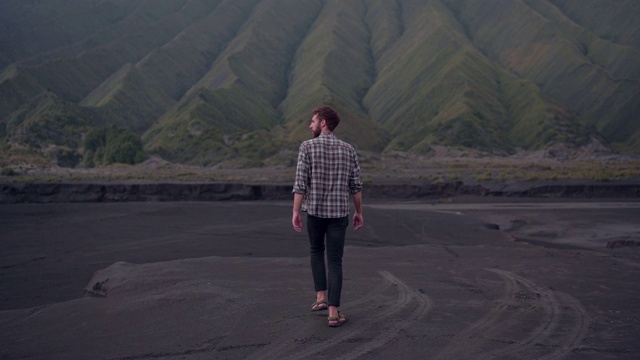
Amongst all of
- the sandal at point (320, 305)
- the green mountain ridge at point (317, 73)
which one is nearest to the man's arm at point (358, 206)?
the sandal at point (320, 305)

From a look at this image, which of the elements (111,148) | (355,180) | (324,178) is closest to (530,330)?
(355,180)

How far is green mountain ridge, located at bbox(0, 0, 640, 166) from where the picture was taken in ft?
232

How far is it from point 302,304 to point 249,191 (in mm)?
27093

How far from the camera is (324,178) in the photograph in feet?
22.3

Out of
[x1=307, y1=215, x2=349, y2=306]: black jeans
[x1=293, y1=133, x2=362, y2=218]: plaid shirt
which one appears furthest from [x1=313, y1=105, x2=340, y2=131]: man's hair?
[x1=307, y1=215, x2=349, y2=306]: black jeans

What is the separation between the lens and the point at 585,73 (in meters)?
85.4

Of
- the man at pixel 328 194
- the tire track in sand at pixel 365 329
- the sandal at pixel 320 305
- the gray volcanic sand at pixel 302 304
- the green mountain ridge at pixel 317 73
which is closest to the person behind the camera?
the tire track in sand at pixel 365 329

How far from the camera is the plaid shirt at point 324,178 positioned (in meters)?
6.75

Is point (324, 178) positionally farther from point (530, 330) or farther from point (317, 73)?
point (317, 73)

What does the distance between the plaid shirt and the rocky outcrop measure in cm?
2742

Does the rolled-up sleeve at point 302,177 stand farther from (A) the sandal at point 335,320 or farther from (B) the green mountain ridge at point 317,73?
(B) the green mountain ridge at point 317,73

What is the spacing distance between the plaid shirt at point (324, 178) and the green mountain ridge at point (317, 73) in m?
51.3

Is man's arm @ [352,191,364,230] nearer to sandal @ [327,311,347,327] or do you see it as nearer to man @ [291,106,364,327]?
man @ [291,106,364,327]

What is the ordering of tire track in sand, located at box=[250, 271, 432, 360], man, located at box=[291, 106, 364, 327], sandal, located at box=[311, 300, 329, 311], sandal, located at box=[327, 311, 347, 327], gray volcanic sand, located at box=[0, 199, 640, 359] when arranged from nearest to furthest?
tire track in sand, located at box=[250, 271, 432, 360] → gray volcanic sand, located at box=[0, 199, 640, 359] → sandal, located at box=[327, 311, 347, 327] → man, located at box=[291, 106, 364, 327] → sandal, located at box=[311, 300, 329, 311]
